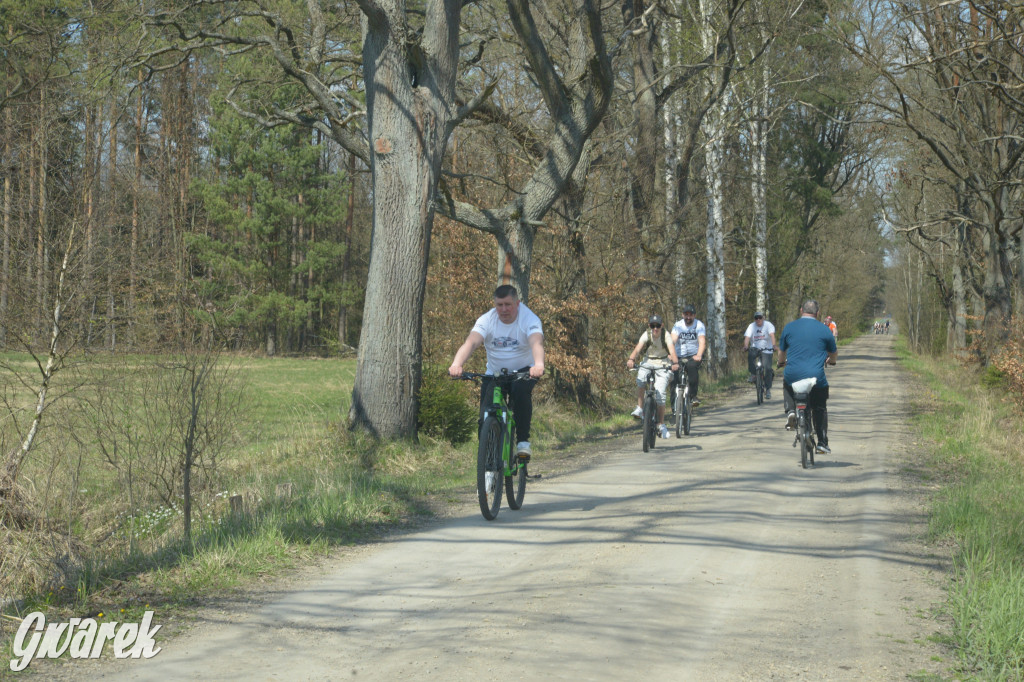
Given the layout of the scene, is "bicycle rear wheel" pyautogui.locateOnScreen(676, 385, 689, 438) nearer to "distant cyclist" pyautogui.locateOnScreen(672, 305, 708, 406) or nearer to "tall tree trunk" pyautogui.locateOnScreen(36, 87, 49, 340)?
"distant cyclist" pyautogui.locateOnScreen(672, 305, 708, 406)

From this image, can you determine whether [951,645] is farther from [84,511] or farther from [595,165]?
[595,165]

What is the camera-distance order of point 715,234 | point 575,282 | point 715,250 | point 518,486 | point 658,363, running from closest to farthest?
point 518,486 < point 658,363 < point 575,282 < point 715,234 < point 715,250

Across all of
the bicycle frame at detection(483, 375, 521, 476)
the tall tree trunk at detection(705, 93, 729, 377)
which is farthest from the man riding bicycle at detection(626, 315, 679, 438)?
the tall tree trunk at detection(705, 93, 729, 377)

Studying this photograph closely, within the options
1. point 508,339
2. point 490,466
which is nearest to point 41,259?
point 508,339

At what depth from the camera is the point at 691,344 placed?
17703 millimetres

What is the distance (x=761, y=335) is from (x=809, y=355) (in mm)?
10967

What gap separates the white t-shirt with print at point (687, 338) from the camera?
17531mm

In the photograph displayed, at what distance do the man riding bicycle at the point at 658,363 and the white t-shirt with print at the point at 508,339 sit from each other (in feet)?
18.9

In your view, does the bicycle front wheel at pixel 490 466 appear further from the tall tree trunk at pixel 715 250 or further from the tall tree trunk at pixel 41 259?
the tall tree trunk at pixel 715 250

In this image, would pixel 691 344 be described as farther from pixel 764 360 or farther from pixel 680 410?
pixel 764 360

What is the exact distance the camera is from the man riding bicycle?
48.5 feet

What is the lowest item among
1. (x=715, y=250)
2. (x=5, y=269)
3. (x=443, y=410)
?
(x=443, y=410)

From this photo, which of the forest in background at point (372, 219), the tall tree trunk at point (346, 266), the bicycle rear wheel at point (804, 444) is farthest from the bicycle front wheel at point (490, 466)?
the tall tree trunk at point (346, 266)

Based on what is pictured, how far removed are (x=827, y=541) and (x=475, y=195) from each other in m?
11.8
